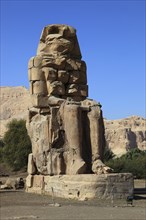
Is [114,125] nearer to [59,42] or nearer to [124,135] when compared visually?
[124,135]

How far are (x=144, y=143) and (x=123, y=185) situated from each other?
6620 cm

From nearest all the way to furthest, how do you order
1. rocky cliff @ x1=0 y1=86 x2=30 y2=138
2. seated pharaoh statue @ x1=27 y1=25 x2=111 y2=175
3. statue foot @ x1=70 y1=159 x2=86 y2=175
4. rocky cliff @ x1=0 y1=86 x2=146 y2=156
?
statue foot @ x1=70 y1=159 x2=86 y2=175, seated pharaoh statue @ x1=27 y1=25 x2=111 y2=175, rocky cliff @ x1=0 y1=86 x2=146 y2=156, rocky cliff @ x1=0 y1=86 x2=30 y2=138

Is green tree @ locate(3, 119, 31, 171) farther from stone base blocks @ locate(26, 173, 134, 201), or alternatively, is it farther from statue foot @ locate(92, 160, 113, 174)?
stone base blocks @ locate(26, 173, 134, 201)

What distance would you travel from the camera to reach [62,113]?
34.1ft

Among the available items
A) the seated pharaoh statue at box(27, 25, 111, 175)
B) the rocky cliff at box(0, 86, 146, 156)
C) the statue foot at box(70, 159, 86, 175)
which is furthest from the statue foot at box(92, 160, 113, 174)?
the rocky cliff at box(0, 86, 146, 156)

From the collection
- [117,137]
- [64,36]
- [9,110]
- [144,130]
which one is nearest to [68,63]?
[64,36]

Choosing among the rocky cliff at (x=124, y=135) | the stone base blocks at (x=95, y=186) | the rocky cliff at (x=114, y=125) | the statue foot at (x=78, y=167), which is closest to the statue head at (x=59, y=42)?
the statue foot at (x=78, y=167)

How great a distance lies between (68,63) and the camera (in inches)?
456

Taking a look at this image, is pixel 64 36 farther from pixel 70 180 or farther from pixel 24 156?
pixel 24 156

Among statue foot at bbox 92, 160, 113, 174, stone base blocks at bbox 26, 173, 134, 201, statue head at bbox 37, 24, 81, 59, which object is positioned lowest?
stone base blocks at bbox 26, 173, 134, 201

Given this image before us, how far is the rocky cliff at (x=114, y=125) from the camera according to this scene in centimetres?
7175

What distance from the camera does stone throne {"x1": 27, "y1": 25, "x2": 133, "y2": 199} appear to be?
10.1 metres

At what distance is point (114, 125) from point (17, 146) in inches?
2119

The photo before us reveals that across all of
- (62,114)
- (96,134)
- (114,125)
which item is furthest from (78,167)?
(114,125)
